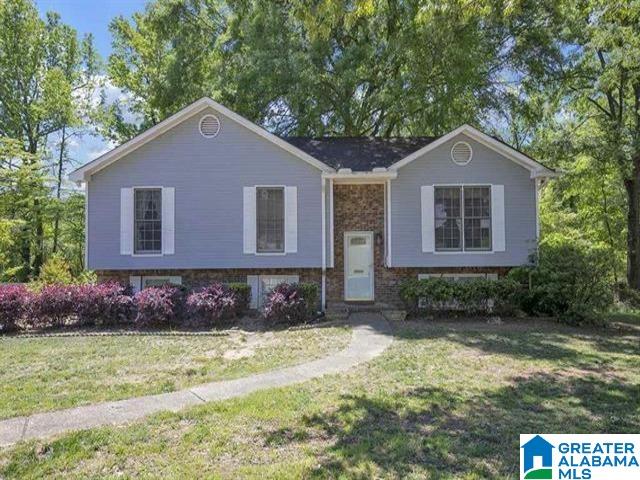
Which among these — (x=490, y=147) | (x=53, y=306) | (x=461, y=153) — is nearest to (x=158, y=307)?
(x=53, y=306)

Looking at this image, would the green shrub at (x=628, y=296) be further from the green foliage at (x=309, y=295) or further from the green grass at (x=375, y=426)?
the green foliage at (x=309, y=295)

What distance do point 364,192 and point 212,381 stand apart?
8.67 m

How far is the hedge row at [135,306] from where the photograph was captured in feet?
36.8

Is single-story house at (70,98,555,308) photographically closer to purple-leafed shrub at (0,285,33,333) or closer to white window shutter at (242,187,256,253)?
white window shutter at (242,187,256,253)

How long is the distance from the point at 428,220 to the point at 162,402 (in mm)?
9448

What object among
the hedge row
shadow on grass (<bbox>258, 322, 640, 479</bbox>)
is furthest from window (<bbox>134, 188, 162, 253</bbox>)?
shadow on grass (<bbox>258, 322, 640, 479</bbox>)

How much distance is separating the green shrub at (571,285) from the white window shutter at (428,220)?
8.68ft

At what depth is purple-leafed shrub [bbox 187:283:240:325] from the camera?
444 inches

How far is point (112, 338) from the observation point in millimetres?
10102

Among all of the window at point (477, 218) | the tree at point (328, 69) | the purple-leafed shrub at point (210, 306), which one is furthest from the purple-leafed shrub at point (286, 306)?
the tree at point (328, 69)

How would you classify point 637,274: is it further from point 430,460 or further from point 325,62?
point 430,460

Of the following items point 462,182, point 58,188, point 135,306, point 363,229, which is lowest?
point 135,306

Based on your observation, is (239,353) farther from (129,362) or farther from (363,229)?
(363,229)

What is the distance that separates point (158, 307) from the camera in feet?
Result: 36.7
